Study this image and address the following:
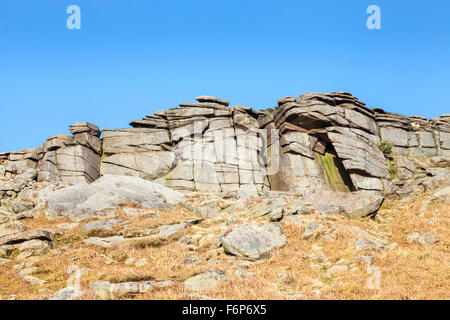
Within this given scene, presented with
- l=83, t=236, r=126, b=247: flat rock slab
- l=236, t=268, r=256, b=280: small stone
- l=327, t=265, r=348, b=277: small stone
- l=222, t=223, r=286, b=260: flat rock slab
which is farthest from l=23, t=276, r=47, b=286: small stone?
l=327, t=265, r=348, b=277: small stone

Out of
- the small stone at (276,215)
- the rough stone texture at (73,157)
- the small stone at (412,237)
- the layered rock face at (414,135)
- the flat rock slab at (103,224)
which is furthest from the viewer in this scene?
the layered rock face at (414,135)

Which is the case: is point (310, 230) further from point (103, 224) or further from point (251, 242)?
point (103, 224)

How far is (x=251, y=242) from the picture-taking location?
16.6m

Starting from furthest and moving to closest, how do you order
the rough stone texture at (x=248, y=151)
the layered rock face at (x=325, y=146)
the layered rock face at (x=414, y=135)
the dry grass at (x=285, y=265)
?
1. the layered rock face at (x=414, y=135)
2. the layered rock face at (x=325, y=146)
3. the rough stone texture at (x=248, y=151)
4. the dry grass at (x=285, y=265)

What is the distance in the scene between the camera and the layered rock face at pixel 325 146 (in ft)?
140

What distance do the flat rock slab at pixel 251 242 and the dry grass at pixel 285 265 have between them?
427 millimetres

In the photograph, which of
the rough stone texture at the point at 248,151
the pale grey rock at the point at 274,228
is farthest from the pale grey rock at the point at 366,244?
the rough stone texture at the point at 248,151

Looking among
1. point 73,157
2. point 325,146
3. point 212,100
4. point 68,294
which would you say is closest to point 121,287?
point 68,294

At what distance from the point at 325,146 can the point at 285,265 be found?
3521 centimetres

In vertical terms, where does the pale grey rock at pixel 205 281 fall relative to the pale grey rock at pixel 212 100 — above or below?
below

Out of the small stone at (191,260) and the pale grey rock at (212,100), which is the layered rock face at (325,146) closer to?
the pale grey rock at (212,100)

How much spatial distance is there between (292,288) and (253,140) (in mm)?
36109
